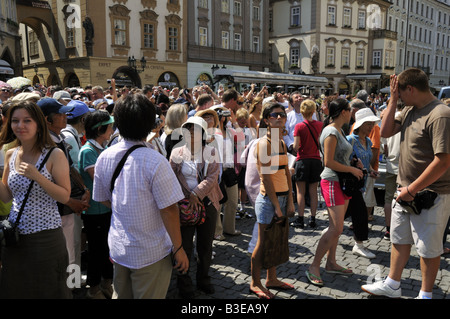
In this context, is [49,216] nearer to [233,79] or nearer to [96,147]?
[96,147]

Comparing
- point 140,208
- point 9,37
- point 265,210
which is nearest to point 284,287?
point 265,210

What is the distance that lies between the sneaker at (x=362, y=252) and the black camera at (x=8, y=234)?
3.87 metres

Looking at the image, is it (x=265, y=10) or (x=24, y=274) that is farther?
(x=265, y=10)

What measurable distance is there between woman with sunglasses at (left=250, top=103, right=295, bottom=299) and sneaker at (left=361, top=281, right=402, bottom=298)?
0.96 m

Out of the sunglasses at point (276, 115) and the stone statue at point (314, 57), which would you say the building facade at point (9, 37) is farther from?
the stone statue at point (314, 57)

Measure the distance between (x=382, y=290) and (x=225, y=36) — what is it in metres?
31.4

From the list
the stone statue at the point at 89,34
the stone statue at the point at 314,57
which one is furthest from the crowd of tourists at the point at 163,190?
the stone statue at the point at 314,57

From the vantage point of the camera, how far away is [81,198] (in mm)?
3363

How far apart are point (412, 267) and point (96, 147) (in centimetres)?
384

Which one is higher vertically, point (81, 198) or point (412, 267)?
Answer: point (81, 198)

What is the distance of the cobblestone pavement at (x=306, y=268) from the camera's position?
3.77 m

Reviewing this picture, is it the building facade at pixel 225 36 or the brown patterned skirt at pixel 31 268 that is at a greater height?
the building facade at pixel 225 36

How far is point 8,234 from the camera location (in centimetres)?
248
